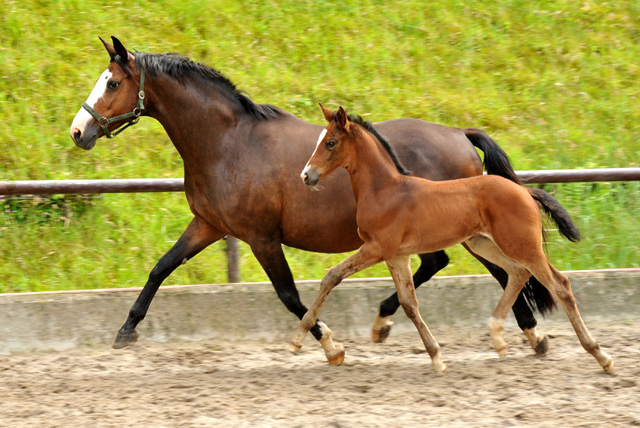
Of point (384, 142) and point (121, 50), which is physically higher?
point (121, 50)

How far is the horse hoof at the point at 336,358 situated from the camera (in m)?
4.75

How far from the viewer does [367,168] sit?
450cm

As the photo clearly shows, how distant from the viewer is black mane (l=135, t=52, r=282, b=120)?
481cm

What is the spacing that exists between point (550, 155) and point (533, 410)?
488cm

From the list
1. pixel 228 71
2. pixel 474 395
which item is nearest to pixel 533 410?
pixel 474 395

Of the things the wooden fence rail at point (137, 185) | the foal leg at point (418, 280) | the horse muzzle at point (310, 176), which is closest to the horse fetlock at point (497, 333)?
the foal leg at point (418, 280)

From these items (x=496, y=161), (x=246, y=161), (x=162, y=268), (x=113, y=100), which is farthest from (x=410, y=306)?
(x=113, y=100)

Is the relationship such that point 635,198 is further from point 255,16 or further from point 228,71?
point 255,16

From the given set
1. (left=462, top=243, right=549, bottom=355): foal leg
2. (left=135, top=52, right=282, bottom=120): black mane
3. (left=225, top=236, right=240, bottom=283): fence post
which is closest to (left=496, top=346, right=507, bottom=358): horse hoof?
(left=462, top=243, right=549, bottom=355): foal leg

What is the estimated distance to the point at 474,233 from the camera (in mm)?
4441

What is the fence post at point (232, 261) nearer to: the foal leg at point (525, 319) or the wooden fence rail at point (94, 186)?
the wooden fence rail at point (94, 186)

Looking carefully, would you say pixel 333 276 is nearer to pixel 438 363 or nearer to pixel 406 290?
pixel 406 290

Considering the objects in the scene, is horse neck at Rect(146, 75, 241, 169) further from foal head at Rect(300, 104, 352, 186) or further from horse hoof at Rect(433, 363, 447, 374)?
horse hoof at Rect(433, 363, 447, 374)

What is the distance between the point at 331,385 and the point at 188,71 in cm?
231
